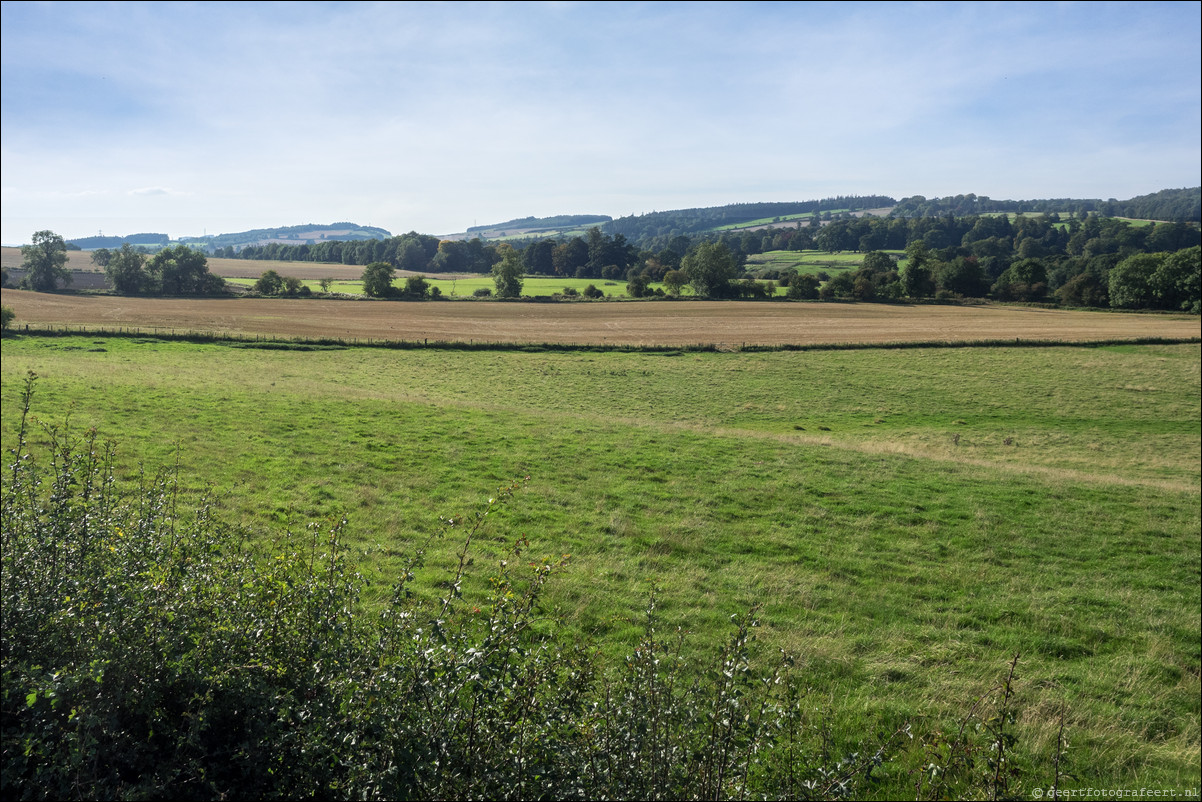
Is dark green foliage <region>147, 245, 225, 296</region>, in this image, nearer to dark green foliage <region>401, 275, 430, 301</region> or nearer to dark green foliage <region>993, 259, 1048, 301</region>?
dark green foliage <region>401, 275, 430, 301</region>

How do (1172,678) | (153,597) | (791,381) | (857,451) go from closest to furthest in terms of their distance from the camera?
(153,597) < (1172,678) < (857,451) < (791,381)

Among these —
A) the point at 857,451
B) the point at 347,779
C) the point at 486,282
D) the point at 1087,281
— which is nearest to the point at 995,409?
the point at 857,451

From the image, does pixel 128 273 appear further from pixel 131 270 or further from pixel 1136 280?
pixel 1136 280

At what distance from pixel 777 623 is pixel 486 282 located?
11696cm

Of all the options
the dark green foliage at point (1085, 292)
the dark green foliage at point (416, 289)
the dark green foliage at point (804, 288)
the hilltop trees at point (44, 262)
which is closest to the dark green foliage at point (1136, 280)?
the dark green foliage at point (1085, 292)

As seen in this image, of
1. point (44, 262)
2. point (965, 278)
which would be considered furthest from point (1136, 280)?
point (44, 262)

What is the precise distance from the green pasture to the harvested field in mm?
19469

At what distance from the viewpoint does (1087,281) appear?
8000cm

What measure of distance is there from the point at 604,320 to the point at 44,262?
7452 cm

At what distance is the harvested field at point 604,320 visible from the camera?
59.3 m

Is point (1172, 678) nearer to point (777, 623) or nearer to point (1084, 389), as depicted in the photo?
point (777, 623)

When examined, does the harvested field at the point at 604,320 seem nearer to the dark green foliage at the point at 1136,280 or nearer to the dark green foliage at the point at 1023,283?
the dark green foliage at the point at 1136,280

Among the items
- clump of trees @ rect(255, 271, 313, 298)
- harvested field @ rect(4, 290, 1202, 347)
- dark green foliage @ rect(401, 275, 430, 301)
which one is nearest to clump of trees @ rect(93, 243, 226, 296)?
harvested field @ rect(4, 290, 1202, 347)

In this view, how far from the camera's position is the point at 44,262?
8144 cm
